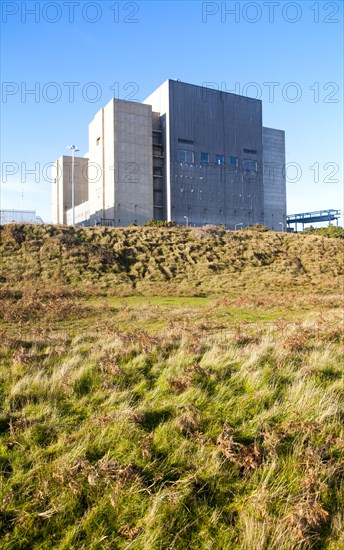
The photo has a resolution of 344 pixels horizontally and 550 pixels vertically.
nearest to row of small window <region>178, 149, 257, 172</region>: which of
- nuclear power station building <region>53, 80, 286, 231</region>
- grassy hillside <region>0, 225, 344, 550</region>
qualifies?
nuclear power station building <region>53, 80, 286, 231</region>

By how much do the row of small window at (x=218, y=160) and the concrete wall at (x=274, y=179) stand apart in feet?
14.8

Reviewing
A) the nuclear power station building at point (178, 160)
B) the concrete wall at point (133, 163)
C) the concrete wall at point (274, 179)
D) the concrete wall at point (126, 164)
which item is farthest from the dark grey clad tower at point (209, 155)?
the concrete wall at point (126, 164)

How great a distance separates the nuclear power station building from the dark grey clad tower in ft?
0.55

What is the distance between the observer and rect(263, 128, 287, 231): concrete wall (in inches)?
3054

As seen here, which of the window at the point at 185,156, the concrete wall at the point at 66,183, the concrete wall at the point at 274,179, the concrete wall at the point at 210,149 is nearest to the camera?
the concrete wall at the point at 210,149

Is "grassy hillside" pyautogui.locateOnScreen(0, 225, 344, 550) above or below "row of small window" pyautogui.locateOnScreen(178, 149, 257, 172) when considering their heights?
below

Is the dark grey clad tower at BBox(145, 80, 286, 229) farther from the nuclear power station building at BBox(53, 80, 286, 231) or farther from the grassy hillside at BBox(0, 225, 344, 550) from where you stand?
the grassy hillside at BBox(0, 225, 344, 550)

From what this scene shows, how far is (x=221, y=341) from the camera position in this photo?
10.1 meters

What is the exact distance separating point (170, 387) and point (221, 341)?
3182 millimetres

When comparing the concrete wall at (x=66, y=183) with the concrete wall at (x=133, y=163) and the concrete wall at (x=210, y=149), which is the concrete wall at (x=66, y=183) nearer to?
the concrete wall at (x=133, y=163)

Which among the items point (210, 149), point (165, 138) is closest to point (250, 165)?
point (210, 149)

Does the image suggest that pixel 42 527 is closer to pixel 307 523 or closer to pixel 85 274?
pixel 307 523

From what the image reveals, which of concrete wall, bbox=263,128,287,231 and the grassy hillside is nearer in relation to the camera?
the grassy hillside

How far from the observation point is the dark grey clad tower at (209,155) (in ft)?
217
